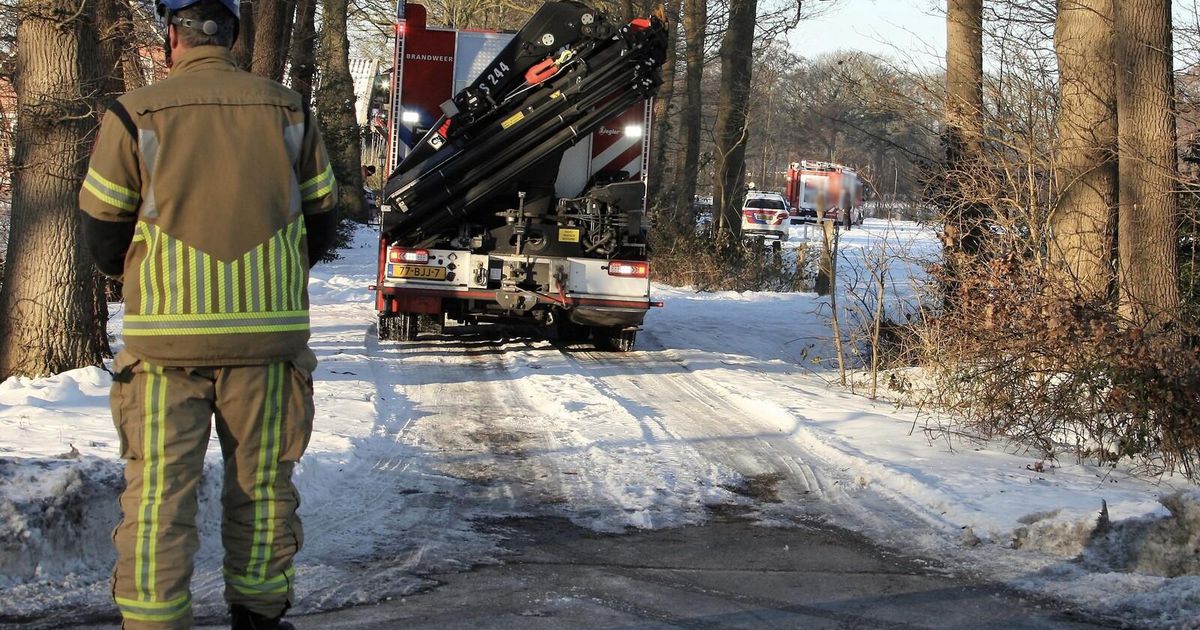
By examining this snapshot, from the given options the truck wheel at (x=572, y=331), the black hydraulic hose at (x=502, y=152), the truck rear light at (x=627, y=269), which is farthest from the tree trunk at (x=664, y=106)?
the black hydraulic hose at (x=502, y=152)

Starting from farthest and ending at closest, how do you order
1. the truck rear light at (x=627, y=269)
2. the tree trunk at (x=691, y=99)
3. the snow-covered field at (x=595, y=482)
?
the tree trunk at (x=691, y=99)
the truck rear light at (x=627, y=269)
the snow-covered field at (x=595, y=482)

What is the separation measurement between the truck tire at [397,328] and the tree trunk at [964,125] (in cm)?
562

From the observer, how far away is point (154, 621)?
3154 mm

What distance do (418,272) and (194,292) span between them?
9.01 meters

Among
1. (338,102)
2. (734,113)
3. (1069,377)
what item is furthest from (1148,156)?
(338,102)

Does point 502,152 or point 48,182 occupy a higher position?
point 502,152

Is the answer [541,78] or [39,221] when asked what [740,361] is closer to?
[541,78]

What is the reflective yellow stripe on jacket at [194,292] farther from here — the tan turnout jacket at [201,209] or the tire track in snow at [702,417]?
the tire track in snow at [702,417]

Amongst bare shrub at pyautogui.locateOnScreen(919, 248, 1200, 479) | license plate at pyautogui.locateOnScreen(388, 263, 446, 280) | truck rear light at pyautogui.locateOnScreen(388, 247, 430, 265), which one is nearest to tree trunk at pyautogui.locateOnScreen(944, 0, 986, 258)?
bare shrub at pyautogui.locateOnScreen(919, 248, 1200, 479)

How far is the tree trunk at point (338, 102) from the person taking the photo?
2680cm

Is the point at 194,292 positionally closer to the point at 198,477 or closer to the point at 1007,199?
the point at 198,477

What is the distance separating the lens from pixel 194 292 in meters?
3.24

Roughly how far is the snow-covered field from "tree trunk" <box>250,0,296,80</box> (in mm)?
5176

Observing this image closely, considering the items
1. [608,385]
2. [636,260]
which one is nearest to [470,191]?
[636,260]
